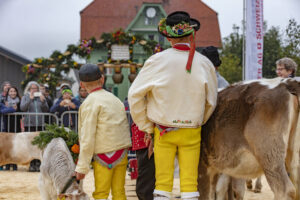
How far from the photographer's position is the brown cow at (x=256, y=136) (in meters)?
3.35

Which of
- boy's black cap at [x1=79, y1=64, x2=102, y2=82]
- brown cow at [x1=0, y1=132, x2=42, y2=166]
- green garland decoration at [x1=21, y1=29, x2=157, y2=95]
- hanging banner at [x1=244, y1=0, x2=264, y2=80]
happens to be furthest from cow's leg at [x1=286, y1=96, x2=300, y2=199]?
green garland decoration at [x1=21, y1=29, x2=157, y2=95]

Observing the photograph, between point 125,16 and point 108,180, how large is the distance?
40.0 meters

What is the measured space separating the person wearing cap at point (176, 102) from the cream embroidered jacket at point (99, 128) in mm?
568

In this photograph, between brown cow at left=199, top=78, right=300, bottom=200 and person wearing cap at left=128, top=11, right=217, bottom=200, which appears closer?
brown cow at left=199, top=78, right=300, bottom=200

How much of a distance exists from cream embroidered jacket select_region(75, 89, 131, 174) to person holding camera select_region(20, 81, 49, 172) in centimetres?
675

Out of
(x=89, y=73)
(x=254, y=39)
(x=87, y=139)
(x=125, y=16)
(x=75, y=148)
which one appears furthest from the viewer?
(x=125, y=16)

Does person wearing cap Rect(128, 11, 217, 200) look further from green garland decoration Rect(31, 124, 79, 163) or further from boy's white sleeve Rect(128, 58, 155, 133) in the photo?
green garland decoration Rect(31, 124, 79, 163)

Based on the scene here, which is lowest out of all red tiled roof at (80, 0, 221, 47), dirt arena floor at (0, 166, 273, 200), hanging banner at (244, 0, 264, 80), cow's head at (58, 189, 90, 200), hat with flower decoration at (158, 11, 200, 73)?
dirt arena floor at (0, 166, 273, 200)

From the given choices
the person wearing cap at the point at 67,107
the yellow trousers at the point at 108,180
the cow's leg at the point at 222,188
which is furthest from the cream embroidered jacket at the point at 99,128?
the person wearing cap at the point at 67,107

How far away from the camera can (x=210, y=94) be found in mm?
3596

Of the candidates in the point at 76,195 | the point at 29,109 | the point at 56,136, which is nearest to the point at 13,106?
the point at 29,109

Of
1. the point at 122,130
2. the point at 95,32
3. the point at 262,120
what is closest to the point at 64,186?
the point at 122,130

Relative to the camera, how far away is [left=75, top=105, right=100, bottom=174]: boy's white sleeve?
396cm

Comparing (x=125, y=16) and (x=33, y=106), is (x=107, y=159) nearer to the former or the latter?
(x=33, y=106)
